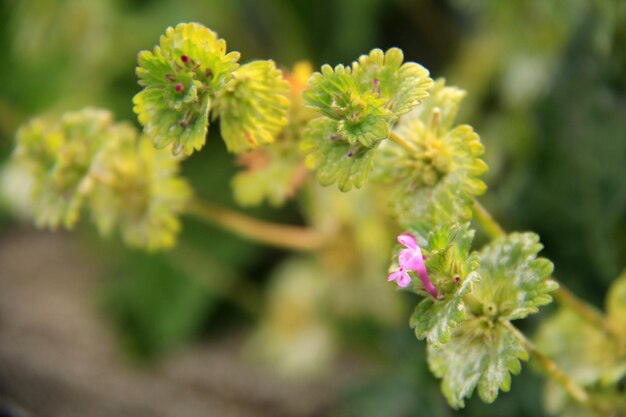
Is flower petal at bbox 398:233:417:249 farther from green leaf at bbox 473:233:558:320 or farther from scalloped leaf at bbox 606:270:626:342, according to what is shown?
scalloped leaf at bbox 606:270:626:342

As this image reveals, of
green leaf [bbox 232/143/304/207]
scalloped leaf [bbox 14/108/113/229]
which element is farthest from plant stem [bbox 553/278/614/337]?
scalloped leaf [bbox 14/108/113/229]

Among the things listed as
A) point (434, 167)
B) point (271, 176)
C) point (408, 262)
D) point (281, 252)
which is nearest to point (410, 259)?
point (408, 262)

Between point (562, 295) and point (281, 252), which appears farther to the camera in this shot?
point (281, 252)

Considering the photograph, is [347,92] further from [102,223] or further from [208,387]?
[208,387]

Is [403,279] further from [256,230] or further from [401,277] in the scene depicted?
[256,230]

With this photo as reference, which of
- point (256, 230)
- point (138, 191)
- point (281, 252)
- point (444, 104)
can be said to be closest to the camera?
point (444, 104)

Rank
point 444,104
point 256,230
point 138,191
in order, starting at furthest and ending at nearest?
point 256,230 < point 138,191 < point 444,104

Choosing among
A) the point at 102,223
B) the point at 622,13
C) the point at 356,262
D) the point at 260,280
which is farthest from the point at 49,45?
the point at 622,13
